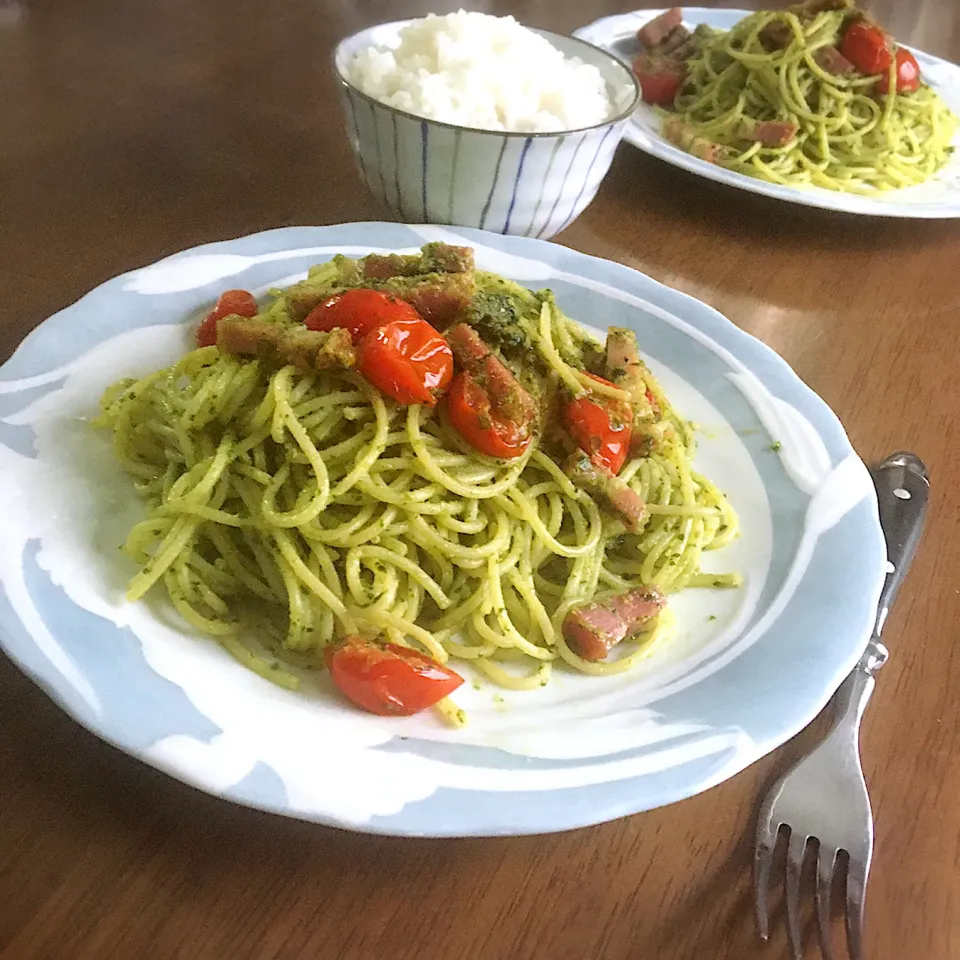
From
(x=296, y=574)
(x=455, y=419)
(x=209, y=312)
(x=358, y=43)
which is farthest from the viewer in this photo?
(x=358, y=43)

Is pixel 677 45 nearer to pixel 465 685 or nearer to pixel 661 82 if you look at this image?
pixel 661 82

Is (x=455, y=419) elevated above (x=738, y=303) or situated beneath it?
elevated above

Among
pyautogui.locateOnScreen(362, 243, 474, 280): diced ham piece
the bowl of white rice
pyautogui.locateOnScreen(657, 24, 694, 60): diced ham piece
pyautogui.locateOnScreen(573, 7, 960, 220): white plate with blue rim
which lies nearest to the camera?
pyautogui.locateOnScreen(362, 243, 474, 280): diced ham piece

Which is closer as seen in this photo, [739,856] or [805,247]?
[739,856]

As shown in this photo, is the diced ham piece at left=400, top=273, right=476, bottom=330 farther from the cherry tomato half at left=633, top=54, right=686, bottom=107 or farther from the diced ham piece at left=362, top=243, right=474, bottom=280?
the cherry tomato half at left=633, top=54, right=686, bottom=107

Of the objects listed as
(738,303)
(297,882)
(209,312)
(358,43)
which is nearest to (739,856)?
(297,882)

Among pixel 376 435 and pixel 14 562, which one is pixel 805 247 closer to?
pixel 376 435

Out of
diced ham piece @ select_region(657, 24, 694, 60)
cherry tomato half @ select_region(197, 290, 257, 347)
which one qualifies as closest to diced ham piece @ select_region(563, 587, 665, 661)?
cherry tomato half @ select_region(197, 290, 257, 347)

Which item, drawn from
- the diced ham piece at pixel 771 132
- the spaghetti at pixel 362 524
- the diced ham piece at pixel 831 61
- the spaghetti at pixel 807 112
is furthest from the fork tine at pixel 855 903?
the diced ham piece at pixel 831 61
